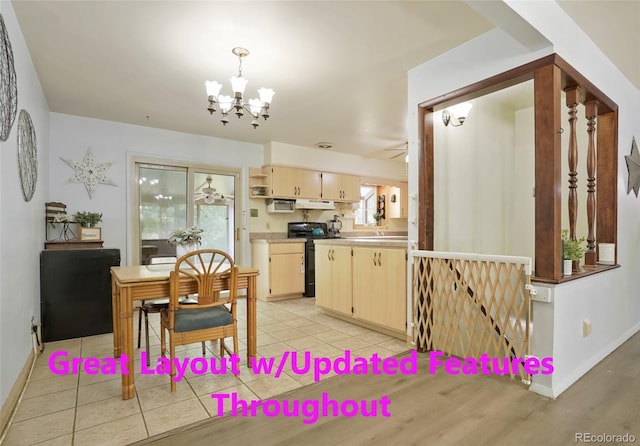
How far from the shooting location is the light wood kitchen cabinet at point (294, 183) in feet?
17.4

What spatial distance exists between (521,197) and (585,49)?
Answer: 1637mm

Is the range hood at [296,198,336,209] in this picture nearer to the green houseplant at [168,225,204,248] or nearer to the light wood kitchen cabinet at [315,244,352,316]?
the light wood kitchen cabinet at [315,244,352,316]

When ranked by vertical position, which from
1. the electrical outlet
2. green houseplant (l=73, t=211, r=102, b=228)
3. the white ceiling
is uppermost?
the white ceiling

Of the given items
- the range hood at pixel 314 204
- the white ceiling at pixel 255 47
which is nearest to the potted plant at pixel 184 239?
the white ceiling at pixel 255 47

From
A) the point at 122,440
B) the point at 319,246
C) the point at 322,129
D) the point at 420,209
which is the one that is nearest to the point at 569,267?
the point at 420,209

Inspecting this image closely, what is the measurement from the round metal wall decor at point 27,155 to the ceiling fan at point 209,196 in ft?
7.12

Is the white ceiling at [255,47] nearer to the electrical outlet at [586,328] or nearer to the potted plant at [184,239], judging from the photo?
the potted plant at [184,239]

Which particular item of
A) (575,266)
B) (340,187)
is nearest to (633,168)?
(575,266)

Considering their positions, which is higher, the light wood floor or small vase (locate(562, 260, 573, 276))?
small vase (locate(562, 260, 573, 276))

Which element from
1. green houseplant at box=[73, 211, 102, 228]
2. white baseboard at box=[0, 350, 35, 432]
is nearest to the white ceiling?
green houseplant at box=[73, 211, 102, 228]

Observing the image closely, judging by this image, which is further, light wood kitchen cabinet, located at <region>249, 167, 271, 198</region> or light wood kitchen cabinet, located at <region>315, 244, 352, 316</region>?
light wood kitchen cabinet, located at <region>249, 167, 271, 198</region>

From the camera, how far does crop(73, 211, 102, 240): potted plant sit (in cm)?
373

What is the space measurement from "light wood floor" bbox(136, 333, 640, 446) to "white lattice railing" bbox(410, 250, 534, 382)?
0.99 ft

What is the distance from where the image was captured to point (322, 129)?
466 cm
